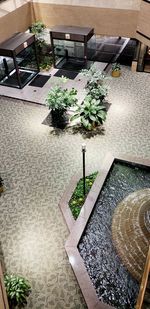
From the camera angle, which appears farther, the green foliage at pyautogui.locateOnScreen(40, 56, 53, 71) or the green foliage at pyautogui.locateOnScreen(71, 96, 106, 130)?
the green foliage at pyautogui.locateOnScreen(40, 56, 53, 71)

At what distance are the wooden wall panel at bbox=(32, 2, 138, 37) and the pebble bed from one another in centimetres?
792

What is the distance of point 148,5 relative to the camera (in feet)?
41.1

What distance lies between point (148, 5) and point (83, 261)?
36.0 ft

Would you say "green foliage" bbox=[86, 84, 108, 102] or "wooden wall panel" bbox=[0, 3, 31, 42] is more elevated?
"wooden wall panel" bbox=[0, 3, 31, 42]

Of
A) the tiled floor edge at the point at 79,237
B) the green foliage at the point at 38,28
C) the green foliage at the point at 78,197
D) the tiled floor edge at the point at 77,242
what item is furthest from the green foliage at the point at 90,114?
the green foliage at the point at 38,28

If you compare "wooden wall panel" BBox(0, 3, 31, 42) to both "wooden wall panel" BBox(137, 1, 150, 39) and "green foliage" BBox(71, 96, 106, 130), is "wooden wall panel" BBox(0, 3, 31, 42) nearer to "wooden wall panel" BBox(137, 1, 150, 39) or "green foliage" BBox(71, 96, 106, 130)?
"green foliage" BBox(71, 96, 106, 130)

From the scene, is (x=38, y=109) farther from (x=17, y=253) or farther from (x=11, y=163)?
(x=17, y=253)

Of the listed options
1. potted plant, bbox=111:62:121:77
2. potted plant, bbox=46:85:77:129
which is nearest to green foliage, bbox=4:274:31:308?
potted plant, bbox=46:85:77:129

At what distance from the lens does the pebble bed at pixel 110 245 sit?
6.93 m

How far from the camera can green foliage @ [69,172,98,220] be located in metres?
8.80

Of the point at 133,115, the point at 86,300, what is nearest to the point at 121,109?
the point at 133,115

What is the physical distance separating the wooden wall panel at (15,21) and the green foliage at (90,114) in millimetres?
5849

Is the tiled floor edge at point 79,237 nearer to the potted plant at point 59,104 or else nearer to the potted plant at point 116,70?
the potted plant at point 59,104

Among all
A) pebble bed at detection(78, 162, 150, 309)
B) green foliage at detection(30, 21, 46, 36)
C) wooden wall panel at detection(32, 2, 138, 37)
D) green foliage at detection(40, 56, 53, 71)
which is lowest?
pebble bed at detection(78, 162, 150, 309)
